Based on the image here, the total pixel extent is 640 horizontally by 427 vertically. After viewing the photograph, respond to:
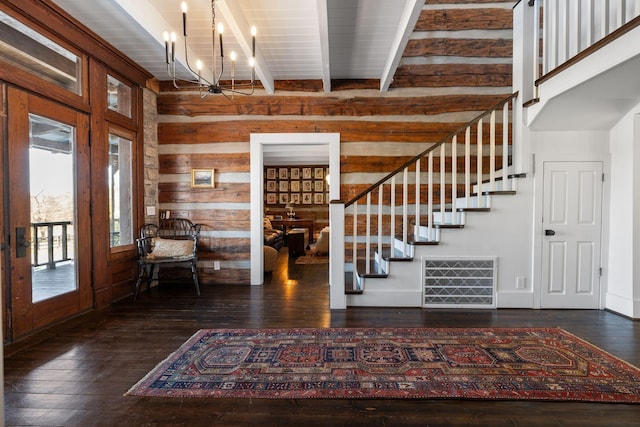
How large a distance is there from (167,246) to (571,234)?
501cm

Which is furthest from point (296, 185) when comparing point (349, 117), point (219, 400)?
point (219, 400)

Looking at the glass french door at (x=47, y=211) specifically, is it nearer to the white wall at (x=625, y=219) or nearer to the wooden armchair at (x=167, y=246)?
the wooden armchair at (x=167, y=246)

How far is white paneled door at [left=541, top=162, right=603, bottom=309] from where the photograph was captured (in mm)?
3768

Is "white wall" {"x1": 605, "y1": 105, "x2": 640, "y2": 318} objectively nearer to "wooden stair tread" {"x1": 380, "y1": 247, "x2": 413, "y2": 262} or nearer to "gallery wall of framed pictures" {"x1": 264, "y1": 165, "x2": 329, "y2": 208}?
"wooden stair tread" {"x1": 380, "y1": 247, "x2": 413, "y2": 262}

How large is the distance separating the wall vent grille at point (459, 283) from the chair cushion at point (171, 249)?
3098 millimetres

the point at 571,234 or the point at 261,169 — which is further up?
the point at 261,169

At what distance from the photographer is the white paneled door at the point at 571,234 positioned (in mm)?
3768

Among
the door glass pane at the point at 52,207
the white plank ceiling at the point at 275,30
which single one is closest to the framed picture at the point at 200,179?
the white plank ceiling at the point at 275,30

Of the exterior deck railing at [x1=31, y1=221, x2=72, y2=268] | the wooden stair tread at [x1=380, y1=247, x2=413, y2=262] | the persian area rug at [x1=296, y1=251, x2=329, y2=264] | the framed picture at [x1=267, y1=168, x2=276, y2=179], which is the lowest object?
the persian area rug at [x1=296, y1=251, x2=329, y2=264]

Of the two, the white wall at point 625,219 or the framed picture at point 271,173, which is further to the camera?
the framed picture at point 271,173

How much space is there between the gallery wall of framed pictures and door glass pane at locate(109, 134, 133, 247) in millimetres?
6376

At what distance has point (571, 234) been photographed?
12.5ft

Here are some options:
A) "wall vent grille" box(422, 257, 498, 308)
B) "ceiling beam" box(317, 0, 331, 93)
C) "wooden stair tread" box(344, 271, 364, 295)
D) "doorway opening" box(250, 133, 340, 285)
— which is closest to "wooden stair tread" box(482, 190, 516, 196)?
"wall vent grille" box(422, 257, 498, 308)

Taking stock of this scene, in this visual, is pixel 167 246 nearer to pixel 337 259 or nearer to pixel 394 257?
pixel 337 259
